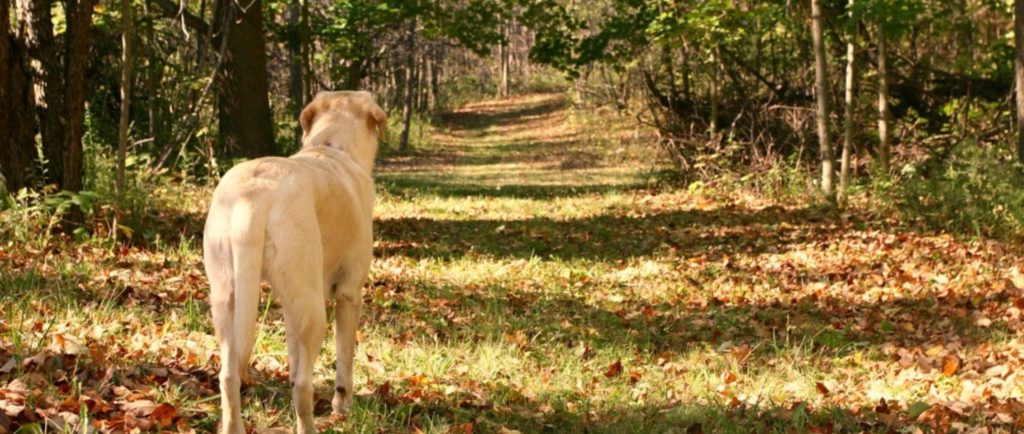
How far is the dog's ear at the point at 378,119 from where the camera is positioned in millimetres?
5223

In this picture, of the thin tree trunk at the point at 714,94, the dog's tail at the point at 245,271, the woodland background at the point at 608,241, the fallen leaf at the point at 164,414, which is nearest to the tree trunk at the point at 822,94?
the woodland background at the point at 608,241

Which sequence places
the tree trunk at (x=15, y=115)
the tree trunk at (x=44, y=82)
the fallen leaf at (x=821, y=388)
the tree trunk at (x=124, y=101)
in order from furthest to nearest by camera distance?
the tree trunk at (x=124, y=101)
the tree trunk at (x=44, y=82)
the tree trunk at (x=15, y=115)
the fallen leaf at (x=821, y=388)

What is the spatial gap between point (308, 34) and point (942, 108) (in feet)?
35.8

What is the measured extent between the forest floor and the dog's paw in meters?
0.12

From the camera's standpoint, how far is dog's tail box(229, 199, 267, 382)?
3.45 m

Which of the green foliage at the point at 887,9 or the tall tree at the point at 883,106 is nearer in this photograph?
the green foliage at the point at 887,9

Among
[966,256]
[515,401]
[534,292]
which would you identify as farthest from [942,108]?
[515,401]

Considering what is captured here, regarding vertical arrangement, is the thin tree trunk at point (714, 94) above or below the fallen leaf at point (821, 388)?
above

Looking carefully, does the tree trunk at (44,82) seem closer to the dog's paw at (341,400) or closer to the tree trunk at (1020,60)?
the dog's paw at (341,400)

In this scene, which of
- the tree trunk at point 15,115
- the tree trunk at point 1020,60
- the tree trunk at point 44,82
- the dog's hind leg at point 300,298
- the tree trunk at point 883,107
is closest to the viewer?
the dog's hind leg at point 300,298

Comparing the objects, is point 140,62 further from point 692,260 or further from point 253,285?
point 253,285

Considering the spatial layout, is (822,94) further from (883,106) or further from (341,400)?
(341,400)

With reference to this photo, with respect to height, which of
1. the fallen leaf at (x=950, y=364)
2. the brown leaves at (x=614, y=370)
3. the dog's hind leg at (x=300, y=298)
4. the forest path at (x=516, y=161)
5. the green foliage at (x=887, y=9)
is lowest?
the fallen leaf at (x=950, y=364)

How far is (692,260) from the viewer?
9.88m
